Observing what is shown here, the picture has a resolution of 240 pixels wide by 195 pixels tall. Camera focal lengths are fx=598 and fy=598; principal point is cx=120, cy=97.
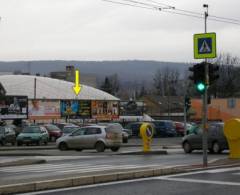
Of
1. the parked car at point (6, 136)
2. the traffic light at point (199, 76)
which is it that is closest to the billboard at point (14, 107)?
the parked car at point (6, 136)

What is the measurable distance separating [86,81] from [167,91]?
89.6 ft

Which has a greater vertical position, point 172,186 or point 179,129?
point 172,186

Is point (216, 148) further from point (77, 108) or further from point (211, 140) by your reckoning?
point (77, 108)

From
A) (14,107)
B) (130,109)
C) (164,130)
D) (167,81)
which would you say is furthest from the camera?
(167,81)

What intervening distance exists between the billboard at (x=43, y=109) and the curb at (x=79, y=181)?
6294 centimetres

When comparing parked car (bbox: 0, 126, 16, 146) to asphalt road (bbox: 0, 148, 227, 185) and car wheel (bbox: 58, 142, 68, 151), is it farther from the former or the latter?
asphalt road (bbox: 0, 148, 227, 185)

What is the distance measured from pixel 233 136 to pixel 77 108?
59180 mm

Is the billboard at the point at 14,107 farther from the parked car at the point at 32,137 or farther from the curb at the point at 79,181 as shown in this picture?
the curb at the point at 79,181

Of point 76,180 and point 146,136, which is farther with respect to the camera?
point 146,136

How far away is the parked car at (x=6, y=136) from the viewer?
43.3 metres

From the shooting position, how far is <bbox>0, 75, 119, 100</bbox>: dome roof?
97562mm

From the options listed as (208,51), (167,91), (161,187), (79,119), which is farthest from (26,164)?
(167,91)

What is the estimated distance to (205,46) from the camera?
18.6m

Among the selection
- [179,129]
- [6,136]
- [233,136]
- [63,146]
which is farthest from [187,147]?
[179,129]
